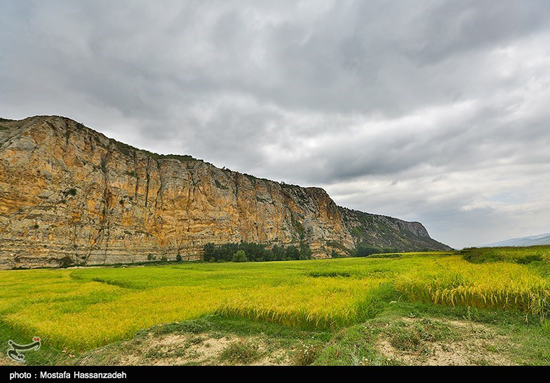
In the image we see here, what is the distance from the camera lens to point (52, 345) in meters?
9.01

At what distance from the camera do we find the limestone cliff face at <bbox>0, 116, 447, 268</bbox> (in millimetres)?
61562

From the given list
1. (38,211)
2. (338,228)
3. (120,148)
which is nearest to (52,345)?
(38,211)

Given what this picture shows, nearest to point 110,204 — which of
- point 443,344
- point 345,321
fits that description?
point 345,321

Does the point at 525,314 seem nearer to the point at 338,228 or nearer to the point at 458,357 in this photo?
the point at 458,357

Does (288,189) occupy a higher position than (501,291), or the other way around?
(288,189)

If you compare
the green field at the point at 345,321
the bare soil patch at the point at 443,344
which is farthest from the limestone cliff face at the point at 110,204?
the bare soil patch at the point at 443,344

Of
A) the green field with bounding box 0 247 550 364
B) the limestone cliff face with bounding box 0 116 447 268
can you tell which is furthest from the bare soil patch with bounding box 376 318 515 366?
the limestone cliff face with bounding box 0 116 447 268

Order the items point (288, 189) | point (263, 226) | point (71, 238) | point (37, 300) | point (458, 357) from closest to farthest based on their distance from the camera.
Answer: point (458, 357)
point (37, 300)
point (71, 238)
point (263, 226)
point (288, 189)

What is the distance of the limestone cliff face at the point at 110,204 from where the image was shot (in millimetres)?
61562

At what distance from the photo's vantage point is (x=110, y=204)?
8031 cm

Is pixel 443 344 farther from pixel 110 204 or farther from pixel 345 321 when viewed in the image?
pixel 110 204

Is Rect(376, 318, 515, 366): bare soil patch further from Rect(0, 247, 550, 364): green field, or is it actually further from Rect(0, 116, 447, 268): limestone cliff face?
Rect(0, 116, 447, 268): limestone cliff face

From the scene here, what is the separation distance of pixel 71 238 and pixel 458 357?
83.5 meters

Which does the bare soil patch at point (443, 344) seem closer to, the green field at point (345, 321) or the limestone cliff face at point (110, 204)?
the green field at point (345, 321)
